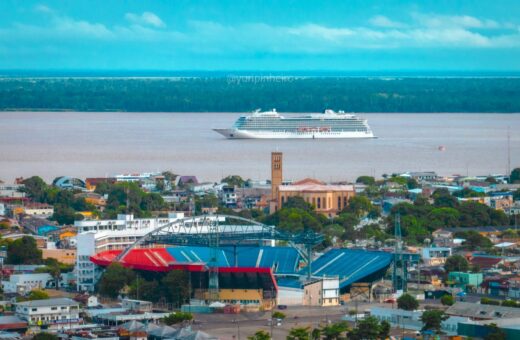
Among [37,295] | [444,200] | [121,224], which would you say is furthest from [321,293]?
[444,200]

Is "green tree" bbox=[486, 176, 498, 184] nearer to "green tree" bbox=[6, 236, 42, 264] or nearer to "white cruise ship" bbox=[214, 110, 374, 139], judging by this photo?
"green tree" bbox=[6, 236, 42, 264]

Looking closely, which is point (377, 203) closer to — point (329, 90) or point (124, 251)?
point (124, 251)

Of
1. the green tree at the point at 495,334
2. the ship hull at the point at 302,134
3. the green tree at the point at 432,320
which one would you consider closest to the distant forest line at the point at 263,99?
the ship hull at the point at 302,134

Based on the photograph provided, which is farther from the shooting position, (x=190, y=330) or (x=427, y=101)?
(x=427, y=101)

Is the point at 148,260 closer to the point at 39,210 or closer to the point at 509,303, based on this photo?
the point at 509,303

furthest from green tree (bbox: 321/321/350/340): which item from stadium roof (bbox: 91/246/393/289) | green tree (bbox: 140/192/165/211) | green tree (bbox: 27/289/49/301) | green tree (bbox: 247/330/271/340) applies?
green tree (bbox: 140/192/165/211)

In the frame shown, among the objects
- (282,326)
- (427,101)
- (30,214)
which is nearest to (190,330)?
(282,326)

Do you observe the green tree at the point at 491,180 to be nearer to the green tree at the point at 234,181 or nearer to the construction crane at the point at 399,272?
the green tree at the point at 234,181
